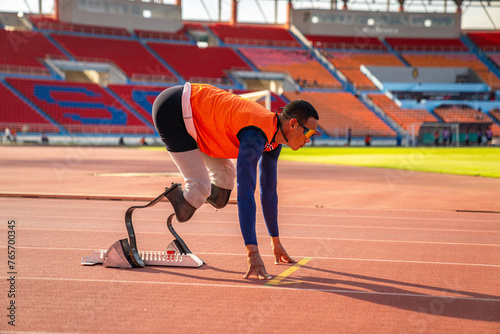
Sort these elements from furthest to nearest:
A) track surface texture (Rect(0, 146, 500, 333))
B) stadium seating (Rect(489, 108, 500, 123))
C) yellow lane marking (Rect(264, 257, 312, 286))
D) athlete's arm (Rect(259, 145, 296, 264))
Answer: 1. stadium seating (Rect(489, 108, 500, 123))
2. athlete's arm (Rect(259, 145, 296, 264))
3. yellow lane marking (Rect(264, 257, 312, 286))
4. track surface texture (Rect(0, 146, 500, 333))

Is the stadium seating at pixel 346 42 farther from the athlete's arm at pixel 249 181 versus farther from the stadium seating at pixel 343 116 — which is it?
the athlete's arm at pixel 249 181

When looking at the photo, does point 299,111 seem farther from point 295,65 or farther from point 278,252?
point 295,65

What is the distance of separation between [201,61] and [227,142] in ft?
175

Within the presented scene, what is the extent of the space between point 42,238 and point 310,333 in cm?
446

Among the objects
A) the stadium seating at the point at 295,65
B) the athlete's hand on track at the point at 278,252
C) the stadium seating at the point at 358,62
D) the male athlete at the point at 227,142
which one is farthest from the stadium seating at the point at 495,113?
the male athlete at the point at 227,142

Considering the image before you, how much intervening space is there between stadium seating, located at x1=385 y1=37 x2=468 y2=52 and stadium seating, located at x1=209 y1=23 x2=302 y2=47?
37.3 ft

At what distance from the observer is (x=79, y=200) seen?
11.5 m

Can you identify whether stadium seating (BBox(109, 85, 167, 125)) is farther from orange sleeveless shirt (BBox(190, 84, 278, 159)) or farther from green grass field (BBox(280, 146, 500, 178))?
orange sleeveless shirt (BBox(190, 84, 278, 159))

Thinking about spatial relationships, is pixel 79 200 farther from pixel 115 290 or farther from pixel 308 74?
pixel 308 74

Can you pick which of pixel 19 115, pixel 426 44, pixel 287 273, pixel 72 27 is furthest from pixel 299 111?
pixel 426 44

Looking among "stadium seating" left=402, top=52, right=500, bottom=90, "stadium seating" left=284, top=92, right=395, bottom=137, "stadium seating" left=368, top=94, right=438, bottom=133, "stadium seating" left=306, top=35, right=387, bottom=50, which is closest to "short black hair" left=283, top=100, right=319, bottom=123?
"stadium seating" left=284, top=92, right=395, bottom=137

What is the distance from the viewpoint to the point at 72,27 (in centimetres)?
5622

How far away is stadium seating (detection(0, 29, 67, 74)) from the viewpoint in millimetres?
49250

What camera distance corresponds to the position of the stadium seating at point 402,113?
54713mm
